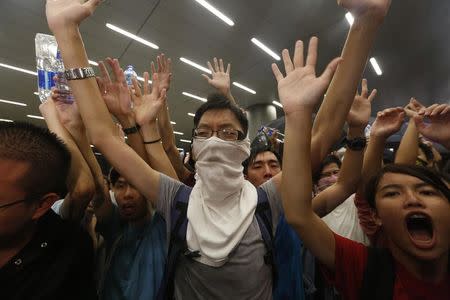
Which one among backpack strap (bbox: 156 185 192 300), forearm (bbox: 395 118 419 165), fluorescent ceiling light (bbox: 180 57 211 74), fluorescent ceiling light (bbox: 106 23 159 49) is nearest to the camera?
backpack strap (bbox: 156 185 192 300)

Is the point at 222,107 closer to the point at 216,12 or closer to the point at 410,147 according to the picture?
the point at 410,147

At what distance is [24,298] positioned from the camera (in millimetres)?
795

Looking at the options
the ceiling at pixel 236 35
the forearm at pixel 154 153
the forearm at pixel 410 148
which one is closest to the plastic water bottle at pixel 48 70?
the forearm at pixel 154 153

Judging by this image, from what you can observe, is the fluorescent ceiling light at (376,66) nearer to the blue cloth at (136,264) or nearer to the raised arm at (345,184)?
the raised arm at (345,184)

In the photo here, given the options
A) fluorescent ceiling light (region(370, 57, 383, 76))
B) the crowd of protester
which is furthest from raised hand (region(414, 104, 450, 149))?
fluorescent ceiling light (region(370, 57, 383, 76))

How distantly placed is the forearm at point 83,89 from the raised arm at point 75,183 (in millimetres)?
109

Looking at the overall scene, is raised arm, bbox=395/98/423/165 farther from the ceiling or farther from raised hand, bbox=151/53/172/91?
the ceiling

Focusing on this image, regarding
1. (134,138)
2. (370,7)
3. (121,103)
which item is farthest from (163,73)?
(370,7)

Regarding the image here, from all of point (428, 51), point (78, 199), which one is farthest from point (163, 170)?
point (428, 51)

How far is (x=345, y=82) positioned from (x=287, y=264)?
2.59 ft

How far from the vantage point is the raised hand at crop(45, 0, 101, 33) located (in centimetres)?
110

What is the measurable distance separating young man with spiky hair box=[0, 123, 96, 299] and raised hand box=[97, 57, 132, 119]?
0.38 metres

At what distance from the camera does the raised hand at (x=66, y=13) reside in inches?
43.4

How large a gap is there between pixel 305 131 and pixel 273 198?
37 cm
